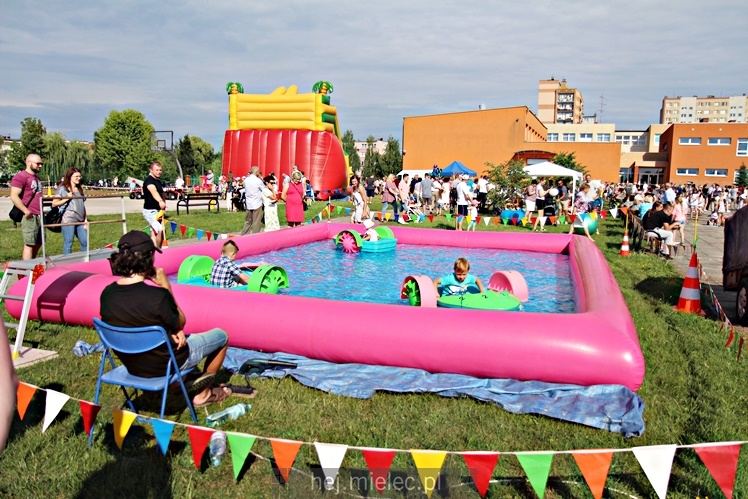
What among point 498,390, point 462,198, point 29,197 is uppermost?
point 462,198

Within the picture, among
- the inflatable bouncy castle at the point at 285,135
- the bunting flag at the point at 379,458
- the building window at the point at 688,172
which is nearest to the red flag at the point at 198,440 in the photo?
the bunting flag at the point at 379,458

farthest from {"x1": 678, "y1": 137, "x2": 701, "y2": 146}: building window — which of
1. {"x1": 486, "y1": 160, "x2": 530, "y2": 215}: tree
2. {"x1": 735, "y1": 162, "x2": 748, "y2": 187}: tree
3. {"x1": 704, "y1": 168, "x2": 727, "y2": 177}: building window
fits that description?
{"x1": 486, "y1": 160, "x2": 530, "y2": 215}: tree

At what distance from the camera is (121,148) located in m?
64.6

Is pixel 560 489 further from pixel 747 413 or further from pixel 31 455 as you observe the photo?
pixel 31 455

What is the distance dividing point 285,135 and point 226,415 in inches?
890

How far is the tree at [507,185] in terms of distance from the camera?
20672 millimetres

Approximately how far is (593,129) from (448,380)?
263ft

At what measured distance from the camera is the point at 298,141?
83.8 ft

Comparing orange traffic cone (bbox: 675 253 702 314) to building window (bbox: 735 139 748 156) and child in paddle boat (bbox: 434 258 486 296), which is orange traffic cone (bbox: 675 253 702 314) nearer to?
child in paddle boat (bbox: 434 258 486 296)

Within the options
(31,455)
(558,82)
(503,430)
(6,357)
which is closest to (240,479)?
(31,455)

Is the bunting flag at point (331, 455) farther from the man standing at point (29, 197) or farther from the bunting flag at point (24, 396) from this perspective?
the man standing at point (29, 197)

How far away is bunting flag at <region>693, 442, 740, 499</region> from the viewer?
2912 mm

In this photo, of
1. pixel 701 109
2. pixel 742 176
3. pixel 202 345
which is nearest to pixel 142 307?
pixel 202 345

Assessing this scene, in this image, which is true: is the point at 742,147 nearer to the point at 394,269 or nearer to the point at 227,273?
the point at 394,269
